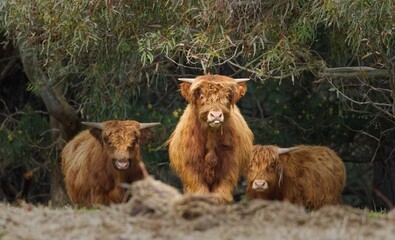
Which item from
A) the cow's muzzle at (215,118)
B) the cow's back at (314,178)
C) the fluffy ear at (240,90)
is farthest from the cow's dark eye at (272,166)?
the cow's muzzle at (215,118)

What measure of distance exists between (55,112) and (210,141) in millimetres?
6877

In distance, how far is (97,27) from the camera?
1462 centimetres

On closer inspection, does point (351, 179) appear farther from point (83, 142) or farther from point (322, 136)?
point (83, 142)

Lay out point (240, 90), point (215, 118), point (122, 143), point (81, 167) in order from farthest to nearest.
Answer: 1. point (81, 167)
2. point (122, 143)
3. point (240, 90)
4. point (215, 118)

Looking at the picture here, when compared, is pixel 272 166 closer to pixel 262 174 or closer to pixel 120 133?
pixel 262 174

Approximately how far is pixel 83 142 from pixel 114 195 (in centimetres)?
180

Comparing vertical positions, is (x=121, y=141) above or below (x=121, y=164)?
above

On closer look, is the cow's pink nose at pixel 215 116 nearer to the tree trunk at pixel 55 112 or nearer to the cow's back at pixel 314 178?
the cow's back at pixel 314 178

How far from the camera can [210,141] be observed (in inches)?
493

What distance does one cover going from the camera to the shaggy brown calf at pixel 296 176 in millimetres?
15203

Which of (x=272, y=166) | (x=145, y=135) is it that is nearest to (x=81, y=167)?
(x=145, y=135)

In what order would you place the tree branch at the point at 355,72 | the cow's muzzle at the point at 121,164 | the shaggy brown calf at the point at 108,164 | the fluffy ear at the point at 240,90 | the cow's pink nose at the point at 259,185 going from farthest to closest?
the cow's pink nose at the point at 259,185
the tree branch at the point at 355,72
the shaggy brown calf at the point at 108,164
the cow's muzzle at the point at 121,164
the fluffy ear at the point at 240,90

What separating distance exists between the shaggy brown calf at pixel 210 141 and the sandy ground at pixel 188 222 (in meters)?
4.31

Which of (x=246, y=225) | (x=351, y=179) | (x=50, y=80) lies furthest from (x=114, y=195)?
(x=351, y=179)
